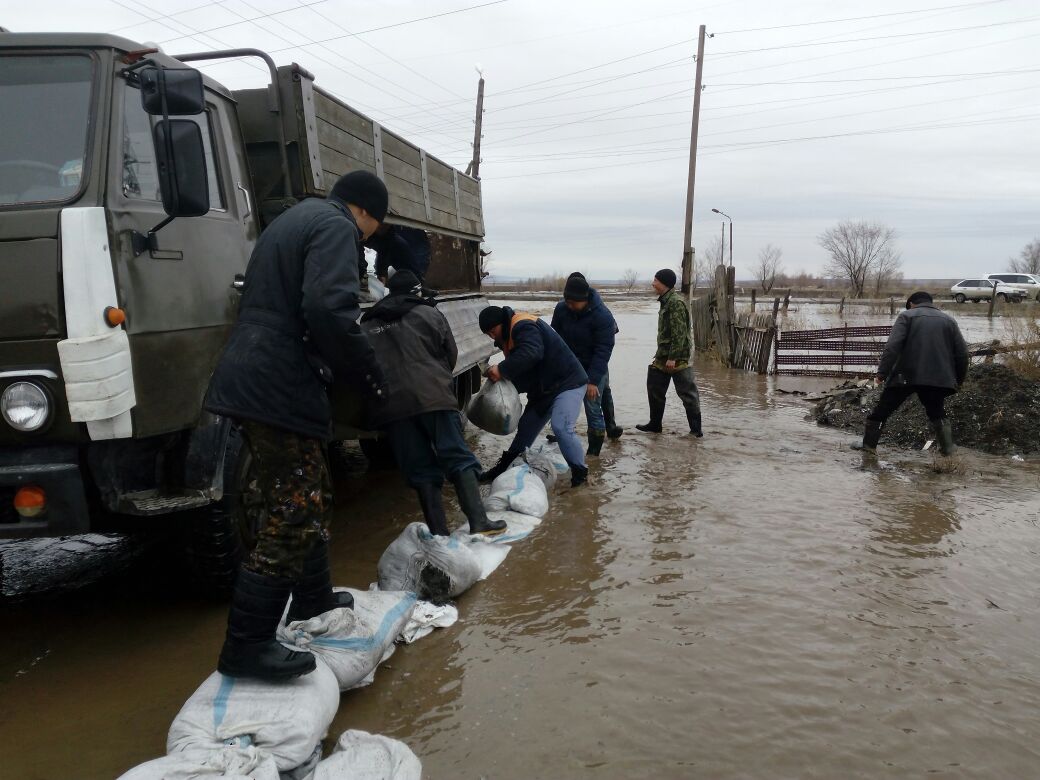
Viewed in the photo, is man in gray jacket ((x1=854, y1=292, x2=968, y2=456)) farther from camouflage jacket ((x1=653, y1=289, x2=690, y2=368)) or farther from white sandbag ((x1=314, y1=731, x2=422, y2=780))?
white sandbag ((x1=314, y1=731, x2=422, y2=780))

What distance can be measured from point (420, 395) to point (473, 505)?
0.75 metres

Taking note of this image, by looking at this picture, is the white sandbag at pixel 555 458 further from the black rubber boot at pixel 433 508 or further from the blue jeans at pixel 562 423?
the black rubber boot at pixel 433 508

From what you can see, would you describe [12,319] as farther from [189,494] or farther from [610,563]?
[610,563]

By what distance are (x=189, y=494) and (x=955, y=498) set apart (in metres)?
5.27

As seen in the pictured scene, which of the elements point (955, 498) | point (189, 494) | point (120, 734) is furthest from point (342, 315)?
point (955, 498)

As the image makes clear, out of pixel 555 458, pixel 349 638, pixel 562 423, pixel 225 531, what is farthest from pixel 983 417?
pixel 225 531

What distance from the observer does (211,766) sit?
2.07 metres

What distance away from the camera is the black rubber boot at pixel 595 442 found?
6.82 meters

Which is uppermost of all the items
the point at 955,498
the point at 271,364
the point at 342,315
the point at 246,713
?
the point at 342,315

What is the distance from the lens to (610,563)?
4.21 meters

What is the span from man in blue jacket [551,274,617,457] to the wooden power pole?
416 inches

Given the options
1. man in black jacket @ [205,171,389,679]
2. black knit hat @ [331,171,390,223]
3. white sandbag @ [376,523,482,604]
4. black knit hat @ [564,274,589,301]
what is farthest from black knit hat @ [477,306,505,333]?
man in black jacket @ [205,171,389,679]

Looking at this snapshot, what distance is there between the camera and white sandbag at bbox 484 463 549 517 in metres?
4.95

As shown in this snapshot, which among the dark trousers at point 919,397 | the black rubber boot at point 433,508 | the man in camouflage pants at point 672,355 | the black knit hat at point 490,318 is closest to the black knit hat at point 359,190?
the black rubber boot at point 433,508
